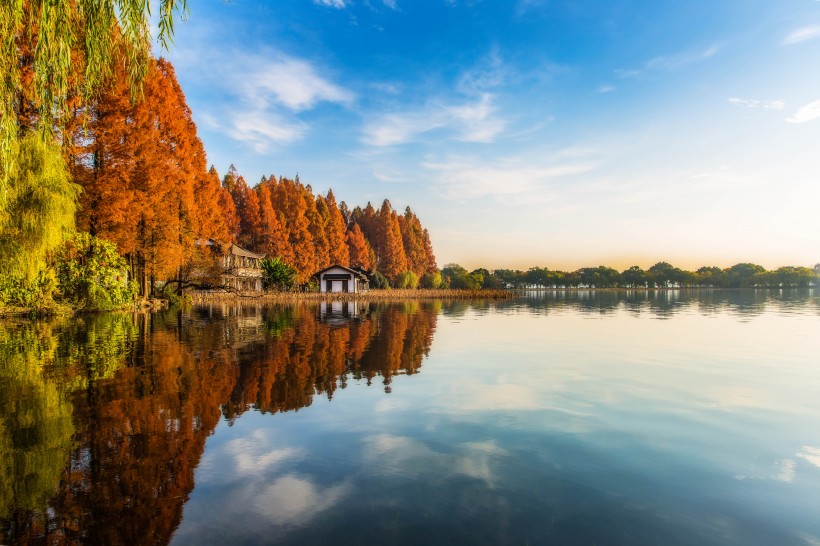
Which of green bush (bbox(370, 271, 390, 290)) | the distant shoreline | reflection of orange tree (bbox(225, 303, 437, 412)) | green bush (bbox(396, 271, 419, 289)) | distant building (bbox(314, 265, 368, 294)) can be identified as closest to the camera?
reflection of orange tree (bbox(225, 303, 437, 412))

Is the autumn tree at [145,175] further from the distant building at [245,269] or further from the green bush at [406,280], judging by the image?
the green bush at [406,280]

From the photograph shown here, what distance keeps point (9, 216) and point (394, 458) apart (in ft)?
73.4

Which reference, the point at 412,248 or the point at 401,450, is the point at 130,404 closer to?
the point at 401,450

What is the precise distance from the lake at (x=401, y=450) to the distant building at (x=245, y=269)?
1733 inches

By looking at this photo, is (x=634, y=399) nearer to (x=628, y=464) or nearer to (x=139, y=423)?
(x=628, y=464)

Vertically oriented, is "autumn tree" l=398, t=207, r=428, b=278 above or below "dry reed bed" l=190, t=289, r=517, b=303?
above

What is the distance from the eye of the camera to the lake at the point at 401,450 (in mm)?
4680

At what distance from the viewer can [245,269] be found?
63.2m

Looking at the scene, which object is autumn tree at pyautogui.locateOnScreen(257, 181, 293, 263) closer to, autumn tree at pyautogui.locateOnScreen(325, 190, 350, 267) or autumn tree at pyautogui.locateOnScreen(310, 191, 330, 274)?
autumn tree at pyautogui.locateOnScreen(310, 191, 330, 274)

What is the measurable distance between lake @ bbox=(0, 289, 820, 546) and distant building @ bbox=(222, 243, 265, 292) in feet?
144

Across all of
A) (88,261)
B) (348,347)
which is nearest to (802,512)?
(348,347)

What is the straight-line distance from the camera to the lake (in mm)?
4680

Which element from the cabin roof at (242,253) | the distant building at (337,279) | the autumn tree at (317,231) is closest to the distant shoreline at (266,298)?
the distant building at (337,279)

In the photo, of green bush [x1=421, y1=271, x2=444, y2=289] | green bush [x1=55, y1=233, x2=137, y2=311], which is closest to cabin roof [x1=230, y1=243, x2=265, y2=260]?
green bush [x1=55, y1=233, x2=137, y2=311]
